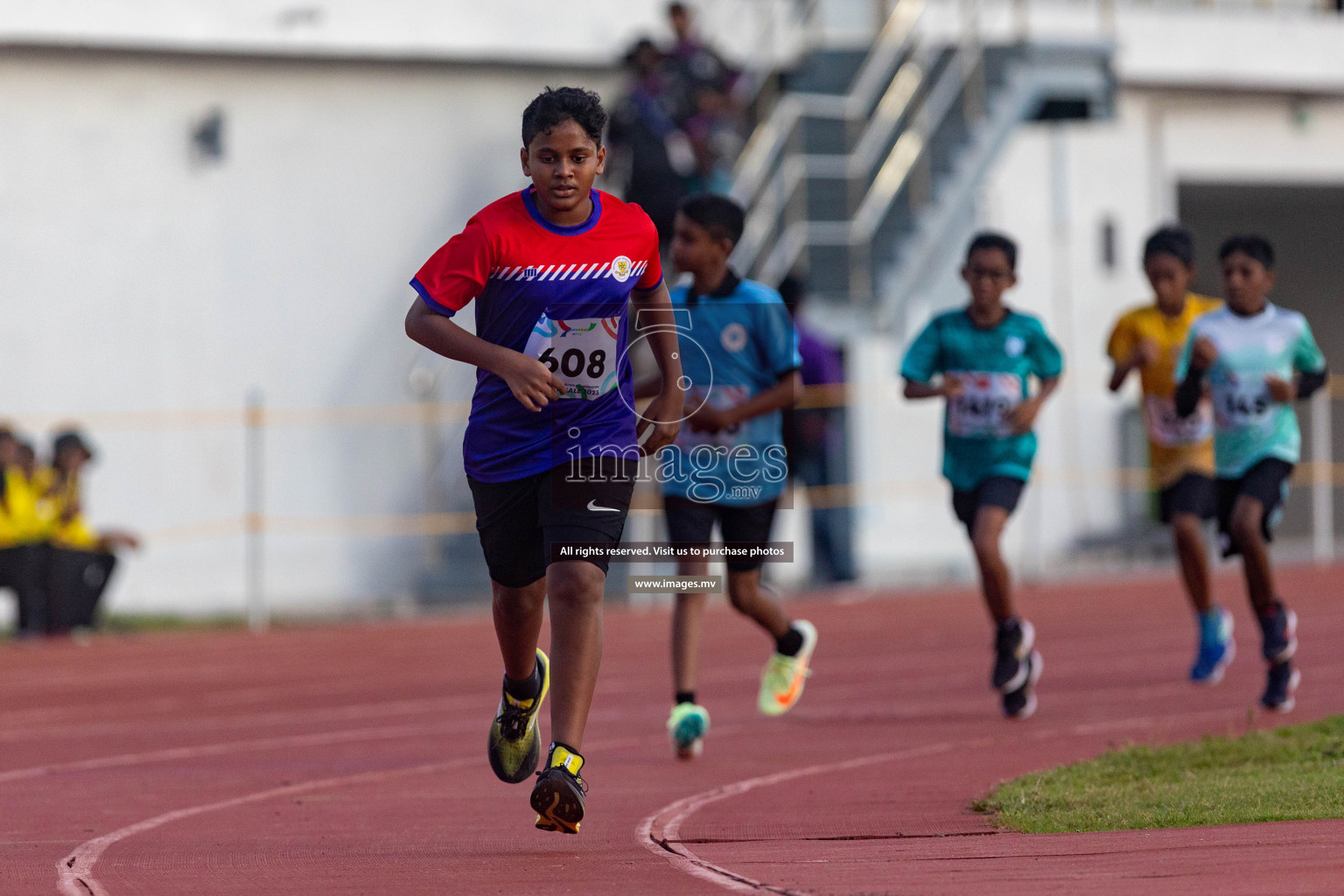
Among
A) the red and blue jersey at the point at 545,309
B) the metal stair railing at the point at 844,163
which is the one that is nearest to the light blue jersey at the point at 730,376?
the red and blue jersey at the point at 545,309

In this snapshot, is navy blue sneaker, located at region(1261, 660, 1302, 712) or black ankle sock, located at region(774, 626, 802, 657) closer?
black ankle sock, located at region(774, 626, 802, 657)

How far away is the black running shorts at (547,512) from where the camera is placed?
620cm

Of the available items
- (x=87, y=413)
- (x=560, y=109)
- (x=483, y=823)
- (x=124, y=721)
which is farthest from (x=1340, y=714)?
(x=87, y=413)

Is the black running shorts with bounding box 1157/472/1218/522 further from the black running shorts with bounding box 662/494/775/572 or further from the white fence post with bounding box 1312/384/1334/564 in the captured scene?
the white fence post with bounding box 1312/384/1334/564

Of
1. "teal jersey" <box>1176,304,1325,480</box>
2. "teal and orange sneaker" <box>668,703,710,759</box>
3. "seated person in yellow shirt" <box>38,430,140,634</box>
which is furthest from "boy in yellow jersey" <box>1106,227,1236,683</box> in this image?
"seated person in yellow shirt" <box>38,430,140,634</box>

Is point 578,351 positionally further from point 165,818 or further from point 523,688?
point 165,818

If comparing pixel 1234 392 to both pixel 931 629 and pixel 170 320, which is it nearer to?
pixel 931 629

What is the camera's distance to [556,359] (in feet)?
20.4

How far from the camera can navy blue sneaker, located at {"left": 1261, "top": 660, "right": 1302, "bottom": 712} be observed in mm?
9453

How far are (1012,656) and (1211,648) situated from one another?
152cm

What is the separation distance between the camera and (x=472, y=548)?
20.2 metres

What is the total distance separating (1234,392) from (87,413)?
12.7 meters

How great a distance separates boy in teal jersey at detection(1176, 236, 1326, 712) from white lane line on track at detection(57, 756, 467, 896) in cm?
362

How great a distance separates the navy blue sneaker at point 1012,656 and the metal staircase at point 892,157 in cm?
1007
